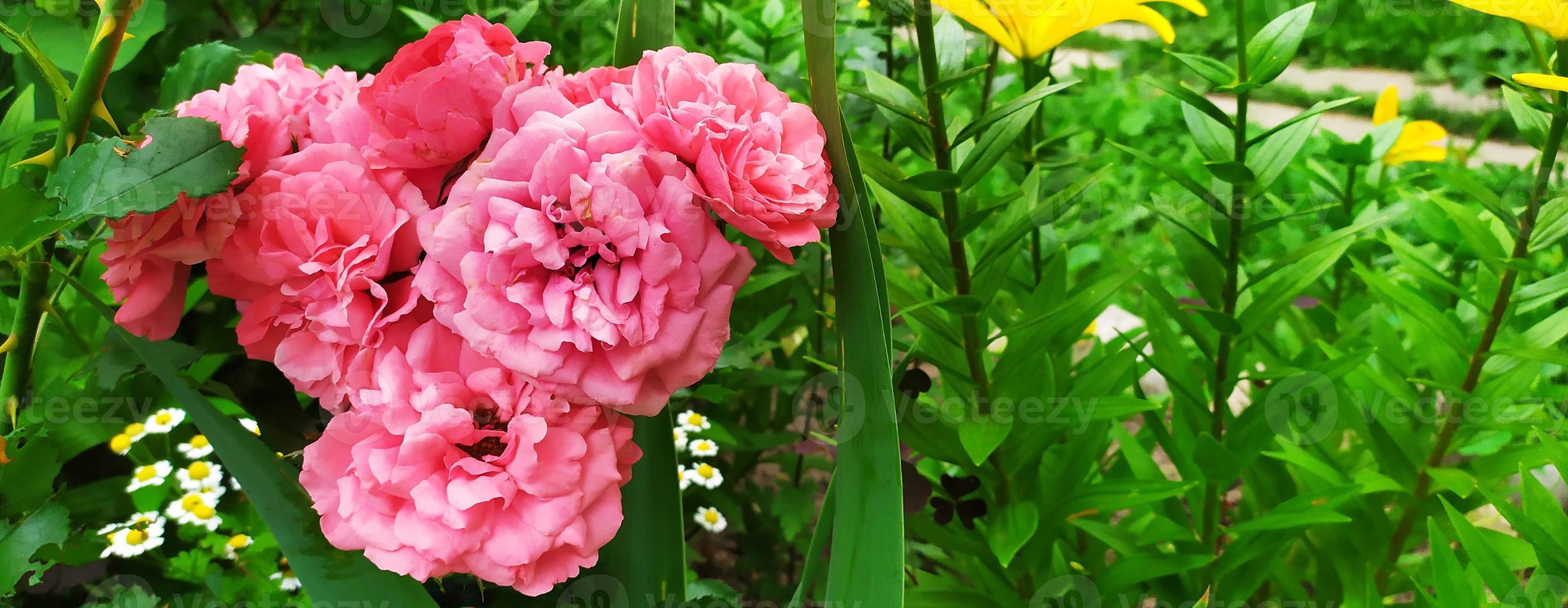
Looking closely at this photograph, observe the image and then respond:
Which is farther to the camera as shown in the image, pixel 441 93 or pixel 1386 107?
pixel 1386 107

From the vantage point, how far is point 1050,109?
2.97 meters

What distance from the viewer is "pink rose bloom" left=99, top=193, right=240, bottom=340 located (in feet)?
1.86

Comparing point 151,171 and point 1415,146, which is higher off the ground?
point 1415,146

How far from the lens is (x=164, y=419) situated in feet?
3.81

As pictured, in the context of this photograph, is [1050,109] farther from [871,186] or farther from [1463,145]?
[871,186]

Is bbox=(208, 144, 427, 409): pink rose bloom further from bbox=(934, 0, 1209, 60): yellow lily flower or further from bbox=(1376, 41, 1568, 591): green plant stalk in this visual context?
bbox=(1376, 41, 1568, 591): green plant stalk

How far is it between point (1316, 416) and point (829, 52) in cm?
86

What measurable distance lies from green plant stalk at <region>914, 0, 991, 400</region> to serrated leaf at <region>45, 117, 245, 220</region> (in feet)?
1.52

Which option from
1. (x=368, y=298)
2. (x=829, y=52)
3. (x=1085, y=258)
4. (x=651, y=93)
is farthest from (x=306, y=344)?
(x=1085, y=258)

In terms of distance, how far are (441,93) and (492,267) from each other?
114 millimetres

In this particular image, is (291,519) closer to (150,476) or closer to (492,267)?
(492,267)

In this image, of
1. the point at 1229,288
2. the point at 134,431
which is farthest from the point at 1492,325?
the point at 134,431

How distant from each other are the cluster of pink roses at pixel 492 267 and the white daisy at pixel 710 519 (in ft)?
2.38

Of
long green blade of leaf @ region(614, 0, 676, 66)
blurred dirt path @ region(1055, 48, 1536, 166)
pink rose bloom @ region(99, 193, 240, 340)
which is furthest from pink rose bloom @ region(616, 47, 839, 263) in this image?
blurred dirt path @ region(1055, 48, 1536, 166)
